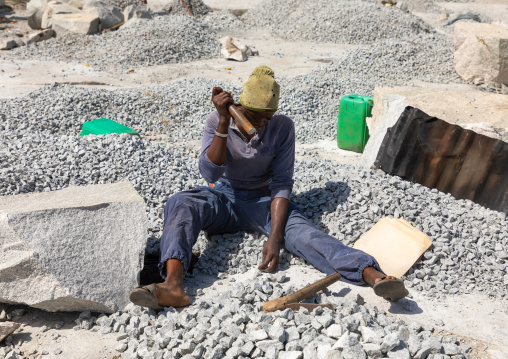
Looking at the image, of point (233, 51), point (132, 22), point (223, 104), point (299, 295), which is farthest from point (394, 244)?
point (132, 22)

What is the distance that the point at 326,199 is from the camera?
4613 mm

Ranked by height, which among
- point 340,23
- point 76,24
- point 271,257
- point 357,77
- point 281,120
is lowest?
point 76,24

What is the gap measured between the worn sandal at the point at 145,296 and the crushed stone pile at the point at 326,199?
0.84 metres

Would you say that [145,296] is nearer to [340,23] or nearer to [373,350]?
[373,350]

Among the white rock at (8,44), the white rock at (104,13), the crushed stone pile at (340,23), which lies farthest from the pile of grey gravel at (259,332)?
the white rock at (104,13)

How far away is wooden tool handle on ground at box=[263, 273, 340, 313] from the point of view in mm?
3069

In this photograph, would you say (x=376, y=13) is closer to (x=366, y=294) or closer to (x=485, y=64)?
(x=485, y=64)

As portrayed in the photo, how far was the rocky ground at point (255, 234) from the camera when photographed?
2.83 metres

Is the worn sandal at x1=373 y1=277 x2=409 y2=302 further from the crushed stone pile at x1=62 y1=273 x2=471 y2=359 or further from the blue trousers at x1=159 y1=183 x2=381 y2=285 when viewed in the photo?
the blue trousers at x1=159 y1=183 x2=381 y2=285

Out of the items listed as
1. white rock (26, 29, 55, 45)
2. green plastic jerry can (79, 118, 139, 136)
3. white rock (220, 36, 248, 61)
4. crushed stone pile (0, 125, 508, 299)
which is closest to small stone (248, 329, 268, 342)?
crushed stone pile (0, 125, 508, 299)

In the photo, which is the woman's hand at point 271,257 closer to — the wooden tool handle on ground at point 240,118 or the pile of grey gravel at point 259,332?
the pile of grey gravel at point 259,332

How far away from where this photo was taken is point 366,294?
11.4 feet

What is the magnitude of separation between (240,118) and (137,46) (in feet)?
32.6

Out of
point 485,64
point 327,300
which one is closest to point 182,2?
point 485,64
